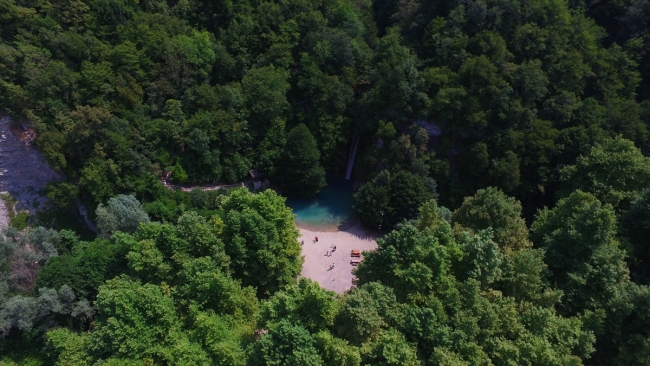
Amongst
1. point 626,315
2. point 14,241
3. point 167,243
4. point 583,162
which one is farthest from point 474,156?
point 14,241

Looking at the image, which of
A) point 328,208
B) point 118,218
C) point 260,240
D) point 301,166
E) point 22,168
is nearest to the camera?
point 260,240

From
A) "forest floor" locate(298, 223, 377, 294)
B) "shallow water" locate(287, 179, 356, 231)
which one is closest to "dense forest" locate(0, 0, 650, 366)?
"shallow water" locate(287, 179, 356, 231)

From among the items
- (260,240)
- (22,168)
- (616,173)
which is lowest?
(22,168)

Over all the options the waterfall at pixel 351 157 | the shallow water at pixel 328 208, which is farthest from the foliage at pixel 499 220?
the waterfall at pixel 351 157

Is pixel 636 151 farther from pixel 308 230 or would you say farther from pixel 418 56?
pixel 308 230

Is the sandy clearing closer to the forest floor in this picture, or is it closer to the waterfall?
the forest floor

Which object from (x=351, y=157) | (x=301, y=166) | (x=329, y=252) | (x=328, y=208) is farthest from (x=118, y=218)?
(x=351, y=157)

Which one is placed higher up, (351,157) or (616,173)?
(616,173)

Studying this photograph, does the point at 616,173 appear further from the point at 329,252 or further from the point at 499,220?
the point at 329,252
